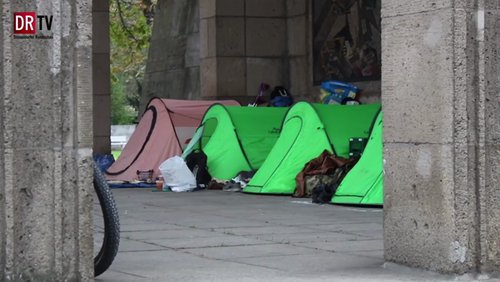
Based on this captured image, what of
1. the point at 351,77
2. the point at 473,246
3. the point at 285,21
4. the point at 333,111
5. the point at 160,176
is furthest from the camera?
the point at 285,21

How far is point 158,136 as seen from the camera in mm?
19125

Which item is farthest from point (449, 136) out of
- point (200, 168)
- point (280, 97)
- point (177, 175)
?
point (280, 97)

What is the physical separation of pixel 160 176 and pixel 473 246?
Answer: 10234 mm

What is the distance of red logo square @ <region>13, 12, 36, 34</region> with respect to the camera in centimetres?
708

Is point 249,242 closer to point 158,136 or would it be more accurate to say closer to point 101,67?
point 158,136

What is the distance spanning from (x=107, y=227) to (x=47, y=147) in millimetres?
835

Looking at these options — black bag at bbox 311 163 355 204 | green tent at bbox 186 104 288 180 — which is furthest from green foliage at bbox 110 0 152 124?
black bag at bbox 311 163 355 204

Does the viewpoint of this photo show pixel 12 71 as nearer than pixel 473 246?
Yes

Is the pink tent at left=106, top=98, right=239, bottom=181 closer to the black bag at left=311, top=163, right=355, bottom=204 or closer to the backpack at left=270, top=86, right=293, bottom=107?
the backpack at left=270, top=86, right=293, bottom=107

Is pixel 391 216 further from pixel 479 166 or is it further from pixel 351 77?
pixel 351 77

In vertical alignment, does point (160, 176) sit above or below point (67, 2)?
below

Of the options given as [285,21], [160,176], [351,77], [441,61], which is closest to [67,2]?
[441,61]

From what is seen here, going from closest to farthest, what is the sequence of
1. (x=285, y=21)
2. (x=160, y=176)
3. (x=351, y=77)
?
(x=160, y=176) → (x=351, y=77) → (x=285, y=21)

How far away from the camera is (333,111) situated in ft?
53.9
